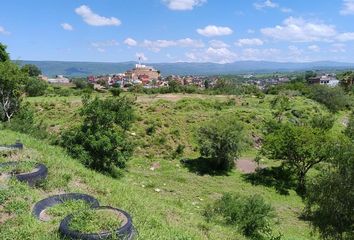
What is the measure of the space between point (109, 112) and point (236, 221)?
9904 mm

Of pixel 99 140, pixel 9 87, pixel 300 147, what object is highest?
pixel 9 87

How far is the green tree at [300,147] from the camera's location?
24719mm

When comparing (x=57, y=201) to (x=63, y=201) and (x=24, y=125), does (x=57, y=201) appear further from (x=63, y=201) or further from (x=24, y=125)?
(x=24, y=125)

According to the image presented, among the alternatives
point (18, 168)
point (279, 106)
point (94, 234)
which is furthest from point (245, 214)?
point (279, 106)

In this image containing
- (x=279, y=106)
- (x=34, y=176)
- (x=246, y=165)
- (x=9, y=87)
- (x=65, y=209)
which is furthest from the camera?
(x=279, y=106)

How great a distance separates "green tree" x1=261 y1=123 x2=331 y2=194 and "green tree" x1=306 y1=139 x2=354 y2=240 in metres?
11.1

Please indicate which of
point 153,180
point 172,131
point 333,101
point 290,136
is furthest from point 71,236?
point 333,101

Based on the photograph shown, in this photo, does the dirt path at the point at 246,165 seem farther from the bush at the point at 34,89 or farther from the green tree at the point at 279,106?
the bush at the point at 34,89

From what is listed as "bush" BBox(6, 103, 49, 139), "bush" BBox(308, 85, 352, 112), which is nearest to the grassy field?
"bush" BBox(6, 103, 49, 139)

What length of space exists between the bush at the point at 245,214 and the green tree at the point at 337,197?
6.32ft

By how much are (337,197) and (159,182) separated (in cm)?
1267

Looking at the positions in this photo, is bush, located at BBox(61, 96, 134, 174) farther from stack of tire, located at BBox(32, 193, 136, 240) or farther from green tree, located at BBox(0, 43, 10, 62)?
green tree, located at BBox(0, 43, 10, 62)

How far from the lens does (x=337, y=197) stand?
12.8 m

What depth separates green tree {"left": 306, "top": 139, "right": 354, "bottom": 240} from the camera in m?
12.6
